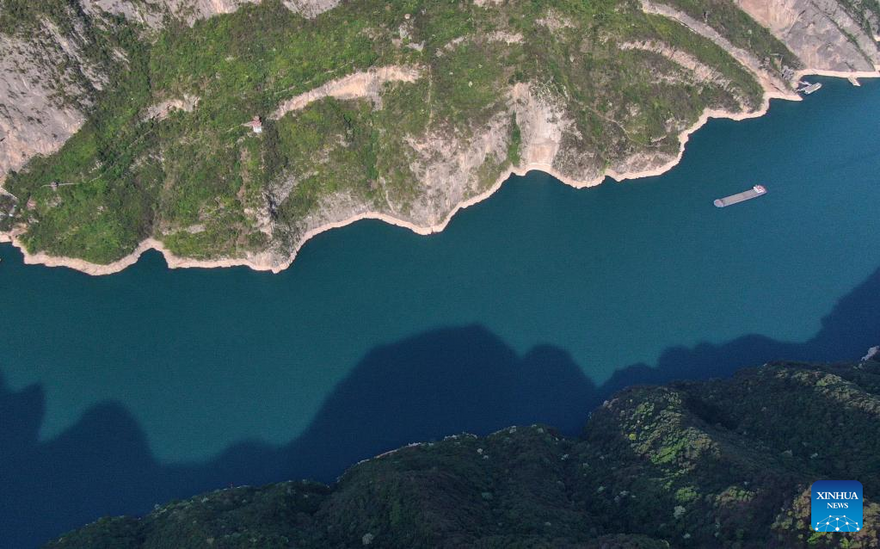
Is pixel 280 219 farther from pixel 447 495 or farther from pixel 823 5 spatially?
pixel 823 5

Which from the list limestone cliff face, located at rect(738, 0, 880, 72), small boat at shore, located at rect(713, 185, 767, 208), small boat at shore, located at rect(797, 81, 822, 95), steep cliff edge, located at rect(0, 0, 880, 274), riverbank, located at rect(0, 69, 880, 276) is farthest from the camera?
limestone cliff face, located at rect(738, 0, 880, 72)

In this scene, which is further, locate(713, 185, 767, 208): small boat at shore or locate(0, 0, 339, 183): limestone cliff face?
locate(713, 185, 767, 208): small boat at shore

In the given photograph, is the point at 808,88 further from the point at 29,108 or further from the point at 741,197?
the point at 29,108

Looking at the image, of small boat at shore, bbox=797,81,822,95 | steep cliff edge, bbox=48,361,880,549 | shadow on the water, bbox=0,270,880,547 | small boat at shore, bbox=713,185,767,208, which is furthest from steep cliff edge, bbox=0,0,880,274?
steep cliff edge, bbox=48,361,880,549

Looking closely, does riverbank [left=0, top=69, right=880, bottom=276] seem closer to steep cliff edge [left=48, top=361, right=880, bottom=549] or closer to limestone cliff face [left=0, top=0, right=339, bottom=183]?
limestone cliff face [left=0, top=0, right=339, bottom=183]

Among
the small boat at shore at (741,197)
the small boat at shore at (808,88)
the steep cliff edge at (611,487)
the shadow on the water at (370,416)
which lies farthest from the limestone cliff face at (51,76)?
the small boat at shore at (808,88)

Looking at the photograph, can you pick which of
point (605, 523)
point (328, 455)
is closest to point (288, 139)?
point (328, 455)

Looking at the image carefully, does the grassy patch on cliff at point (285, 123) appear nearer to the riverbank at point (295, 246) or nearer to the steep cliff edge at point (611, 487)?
the riverbank at point (295, 246)
